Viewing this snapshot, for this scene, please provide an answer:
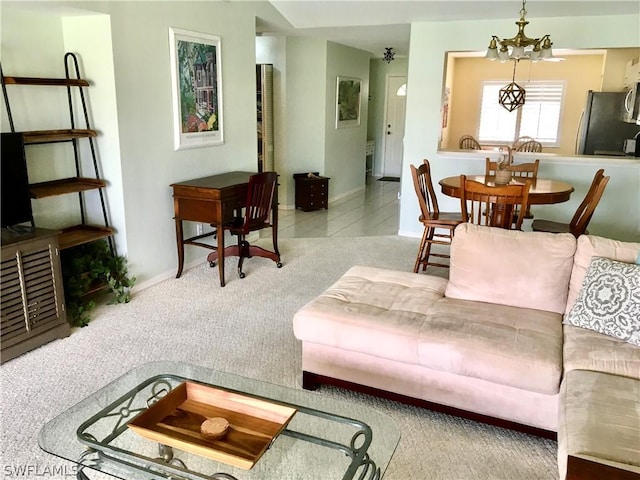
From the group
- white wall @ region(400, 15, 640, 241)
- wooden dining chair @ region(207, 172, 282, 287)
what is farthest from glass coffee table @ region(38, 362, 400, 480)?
white wall @ region(400, 15, 640, 241)

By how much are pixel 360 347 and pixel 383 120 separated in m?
8.06

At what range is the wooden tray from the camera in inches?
62.9

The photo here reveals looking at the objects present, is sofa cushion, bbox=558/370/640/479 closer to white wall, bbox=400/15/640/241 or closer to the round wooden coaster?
the round wooden coaster

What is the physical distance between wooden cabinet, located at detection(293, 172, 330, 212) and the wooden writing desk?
2558mm

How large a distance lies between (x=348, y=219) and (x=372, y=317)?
13.6 feet

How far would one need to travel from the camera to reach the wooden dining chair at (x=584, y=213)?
3.58 meters

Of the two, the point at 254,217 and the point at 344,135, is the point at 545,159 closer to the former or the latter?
the point at 254,217

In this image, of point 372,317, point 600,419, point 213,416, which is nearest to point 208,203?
point 372,317

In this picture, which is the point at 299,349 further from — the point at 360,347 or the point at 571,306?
the point at 571,306

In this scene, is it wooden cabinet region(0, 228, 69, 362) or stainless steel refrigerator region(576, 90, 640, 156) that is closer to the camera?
wooden cabinet region(0, 228, 69, 362)

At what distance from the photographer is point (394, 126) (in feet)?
32.4

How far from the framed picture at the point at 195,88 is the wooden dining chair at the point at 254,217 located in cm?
69

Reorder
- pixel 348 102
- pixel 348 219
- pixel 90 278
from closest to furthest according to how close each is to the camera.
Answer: pixel 90 278, pixel 348 219, pixel 348 102

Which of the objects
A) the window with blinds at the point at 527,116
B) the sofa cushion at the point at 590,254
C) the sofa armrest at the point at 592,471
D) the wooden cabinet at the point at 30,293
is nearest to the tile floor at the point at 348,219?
the window with blinds at the point at 527,116
